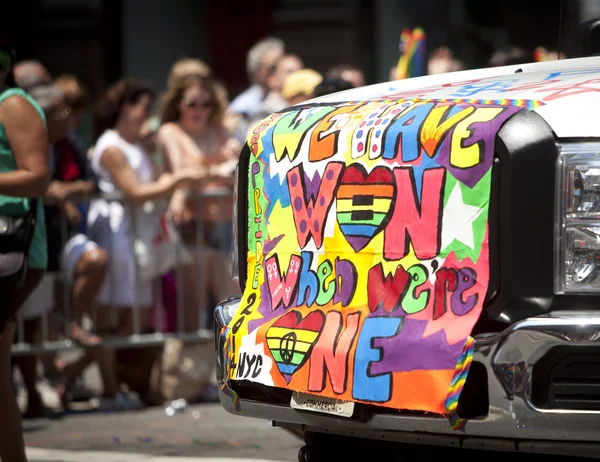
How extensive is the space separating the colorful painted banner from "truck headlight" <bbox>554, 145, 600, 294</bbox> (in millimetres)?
195

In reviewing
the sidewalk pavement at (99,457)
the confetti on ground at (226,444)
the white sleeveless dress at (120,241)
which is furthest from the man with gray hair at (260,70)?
the sidewalk pavement at (99,457)

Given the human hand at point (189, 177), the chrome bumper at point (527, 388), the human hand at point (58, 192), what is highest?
the human hand at point (189, 177)

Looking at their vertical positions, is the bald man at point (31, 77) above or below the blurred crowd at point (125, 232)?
above

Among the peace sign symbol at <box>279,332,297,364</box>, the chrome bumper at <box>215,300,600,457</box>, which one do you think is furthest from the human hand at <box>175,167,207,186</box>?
the chrome bumper at <box>215,300,600,457</box>

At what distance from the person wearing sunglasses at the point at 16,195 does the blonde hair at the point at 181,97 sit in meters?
3.42

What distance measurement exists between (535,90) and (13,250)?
2505mm

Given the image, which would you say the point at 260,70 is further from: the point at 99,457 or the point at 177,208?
the point at 99,457

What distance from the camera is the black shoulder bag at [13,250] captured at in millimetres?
5301

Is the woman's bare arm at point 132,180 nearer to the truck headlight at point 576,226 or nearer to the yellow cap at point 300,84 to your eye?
the yellow cap at point 300,84

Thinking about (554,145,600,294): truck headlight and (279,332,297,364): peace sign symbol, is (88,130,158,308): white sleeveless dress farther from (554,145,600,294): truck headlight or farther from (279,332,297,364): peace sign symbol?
(554,145,600,294): truck headlight

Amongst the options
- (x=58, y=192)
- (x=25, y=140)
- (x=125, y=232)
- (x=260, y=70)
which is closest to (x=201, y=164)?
(x=125, y=232)

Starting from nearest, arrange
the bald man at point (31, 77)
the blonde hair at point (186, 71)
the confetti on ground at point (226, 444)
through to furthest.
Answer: the confetti on ground at point (226, 444), the bald man at point (31, 77), the blonde hair at point (186, 71)

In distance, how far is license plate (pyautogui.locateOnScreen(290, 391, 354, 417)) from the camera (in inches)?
151

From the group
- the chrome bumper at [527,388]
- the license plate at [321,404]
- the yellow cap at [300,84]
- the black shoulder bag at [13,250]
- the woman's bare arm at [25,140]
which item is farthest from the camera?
the yellow cap at [300,84]
